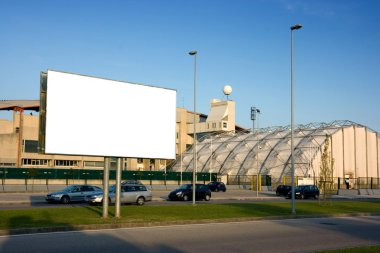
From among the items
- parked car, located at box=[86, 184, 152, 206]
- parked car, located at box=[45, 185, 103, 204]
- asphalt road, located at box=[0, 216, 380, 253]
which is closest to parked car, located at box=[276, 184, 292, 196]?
parked car, located at box=[86, 184, 152, 206]

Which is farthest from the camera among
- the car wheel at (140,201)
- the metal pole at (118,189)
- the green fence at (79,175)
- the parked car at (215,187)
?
the parked car at (215,187)

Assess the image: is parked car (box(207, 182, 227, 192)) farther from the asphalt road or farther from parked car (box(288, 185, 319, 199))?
the asphalt road

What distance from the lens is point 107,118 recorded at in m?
20.8

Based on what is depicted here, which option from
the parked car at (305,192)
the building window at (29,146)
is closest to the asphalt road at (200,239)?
the parked car at (305,192)

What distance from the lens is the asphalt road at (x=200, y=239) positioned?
1320 cm

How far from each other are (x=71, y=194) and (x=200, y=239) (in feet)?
69.2

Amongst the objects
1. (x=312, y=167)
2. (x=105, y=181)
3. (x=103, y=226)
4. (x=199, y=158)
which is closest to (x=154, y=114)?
(x=105, y=181)

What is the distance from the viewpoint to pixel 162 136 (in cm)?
2273

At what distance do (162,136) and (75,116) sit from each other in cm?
467

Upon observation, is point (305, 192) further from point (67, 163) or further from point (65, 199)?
point (67, 163)

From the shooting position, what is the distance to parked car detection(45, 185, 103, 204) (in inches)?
1328

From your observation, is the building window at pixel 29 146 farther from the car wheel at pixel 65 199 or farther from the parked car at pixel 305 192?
the car wheel at pixel 65 199

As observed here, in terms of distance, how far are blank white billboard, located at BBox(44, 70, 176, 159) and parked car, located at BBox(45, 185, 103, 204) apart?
46.0 feet

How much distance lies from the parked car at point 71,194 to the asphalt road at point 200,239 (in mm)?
16850
